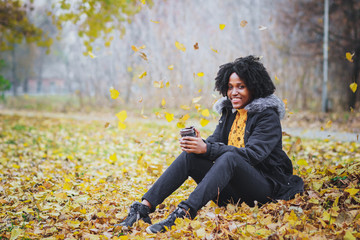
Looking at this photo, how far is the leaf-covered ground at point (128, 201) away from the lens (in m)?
2.20

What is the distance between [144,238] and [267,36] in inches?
396

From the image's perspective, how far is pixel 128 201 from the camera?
10.6 ft

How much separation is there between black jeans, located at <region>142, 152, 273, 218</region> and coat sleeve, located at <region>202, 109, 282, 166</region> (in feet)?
0.22

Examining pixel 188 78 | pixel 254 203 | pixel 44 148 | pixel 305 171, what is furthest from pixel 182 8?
pixel 254 203

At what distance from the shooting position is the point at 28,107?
18.1 m

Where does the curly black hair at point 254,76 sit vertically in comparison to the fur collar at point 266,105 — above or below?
above

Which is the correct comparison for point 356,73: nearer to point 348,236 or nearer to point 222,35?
point 222,35

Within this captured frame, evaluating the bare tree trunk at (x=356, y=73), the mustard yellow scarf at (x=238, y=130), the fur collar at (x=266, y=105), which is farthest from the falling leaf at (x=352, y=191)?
the bare tree trunk at (x=356, y=73)

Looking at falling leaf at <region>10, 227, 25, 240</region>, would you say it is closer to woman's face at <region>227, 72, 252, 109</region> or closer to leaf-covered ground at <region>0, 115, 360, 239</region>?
leaf-covered ground at <region>0, 115, 360, 239</region>

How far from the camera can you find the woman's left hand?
2.45 m

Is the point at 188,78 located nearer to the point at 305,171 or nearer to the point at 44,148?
the point at 44,148

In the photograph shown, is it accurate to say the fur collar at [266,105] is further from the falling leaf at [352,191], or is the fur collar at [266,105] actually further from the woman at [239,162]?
the falling leaf at [352,191]

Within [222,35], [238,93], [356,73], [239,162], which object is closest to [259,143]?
[239,162]

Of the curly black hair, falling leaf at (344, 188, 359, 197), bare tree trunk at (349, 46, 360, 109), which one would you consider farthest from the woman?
bare tree trunk at (349, 46, 360, 109)
